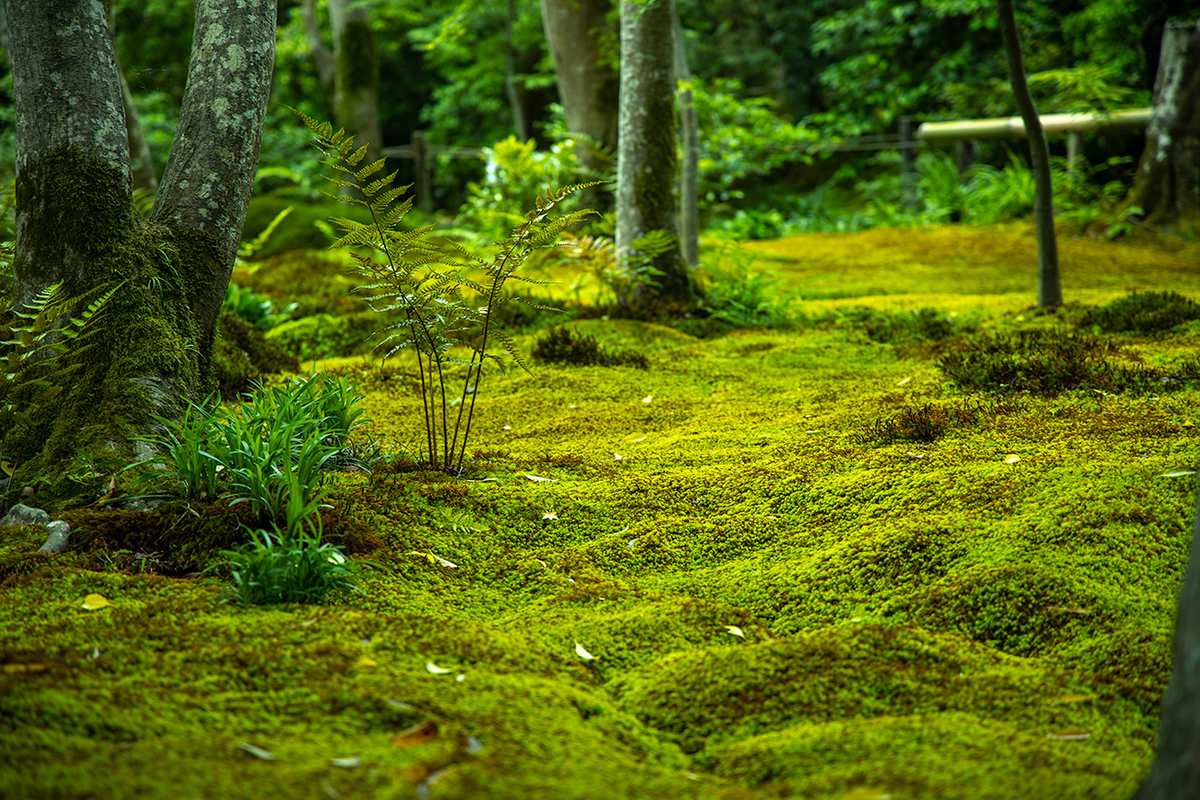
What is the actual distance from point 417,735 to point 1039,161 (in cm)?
518

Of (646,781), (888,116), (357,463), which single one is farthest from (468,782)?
(888,116)

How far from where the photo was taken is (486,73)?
18.2 meters

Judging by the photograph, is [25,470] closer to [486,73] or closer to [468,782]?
[468,782]

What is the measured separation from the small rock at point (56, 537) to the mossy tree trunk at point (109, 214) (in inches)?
9.9

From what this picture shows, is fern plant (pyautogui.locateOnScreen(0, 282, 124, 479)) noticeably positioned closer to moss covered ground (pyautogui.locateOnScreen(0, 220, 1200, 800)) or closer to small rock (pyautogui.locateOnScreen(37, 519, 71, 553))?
small rock (pyautogui.locateOnScreen(37, 519, 71, 553))

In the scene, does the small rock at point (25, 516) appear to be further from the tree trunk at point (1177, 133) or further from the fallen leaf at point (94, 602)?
the tree trunk at point (1177, 133)

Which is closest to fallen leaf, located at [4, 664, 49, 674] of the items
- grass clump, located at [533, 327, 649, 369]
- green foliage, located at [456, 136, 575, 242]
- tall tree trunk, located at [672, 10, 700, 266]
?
grass clump, located at [533, 327, 649, 369]

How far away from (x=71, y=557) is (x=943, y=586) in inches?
99.3

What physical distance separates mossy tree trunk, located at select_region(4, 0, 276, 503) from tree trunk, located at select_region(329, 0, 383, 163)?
951cm

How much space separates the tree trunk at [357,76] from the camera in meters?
12.5

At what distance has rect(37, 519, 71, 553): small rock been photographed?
8.42ft

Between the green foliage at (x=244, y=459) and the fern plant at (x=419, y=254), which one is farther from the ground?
the fern plant at (x=419, y=254)

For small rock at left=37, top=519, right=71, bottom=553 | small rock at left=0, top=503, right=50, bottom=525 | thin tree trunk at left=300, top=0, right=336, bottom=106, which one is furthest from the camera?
thin tree trunk at left=300, top=0, right=336, bottom=106

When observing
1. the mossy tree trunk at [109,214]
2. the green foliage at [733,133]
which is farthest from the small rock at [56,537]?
the green foliage at [733,133]
